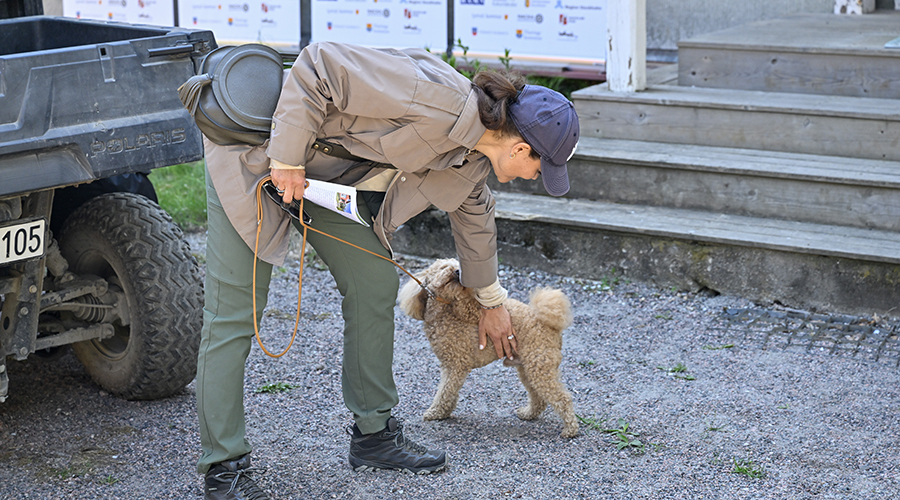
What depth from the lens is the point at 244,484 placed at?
9.62 ft

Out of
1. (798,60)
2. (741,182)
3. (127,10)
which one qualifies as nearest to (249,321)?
(741,182)

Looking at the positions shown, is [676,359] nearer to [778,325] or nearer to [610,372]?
[610,372]

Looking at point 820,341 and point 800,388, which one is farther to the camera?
point 820,341

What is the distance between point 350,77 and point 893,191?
3.70 meters

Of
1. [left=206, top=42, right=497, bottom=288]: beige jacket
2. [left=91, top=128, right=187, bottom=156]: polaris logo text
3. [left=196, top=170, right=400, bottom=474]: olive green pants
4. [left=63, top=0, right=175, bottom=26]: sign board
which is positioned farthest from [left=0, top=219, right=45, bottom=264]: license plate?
[left=63, top=0, right=175, bottom=26]: sign board

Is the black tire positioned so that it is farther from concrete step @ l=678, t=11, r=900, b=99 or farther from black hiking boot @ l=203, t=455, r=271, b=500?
concrete step @ l=678, t=11, r=900, b=99

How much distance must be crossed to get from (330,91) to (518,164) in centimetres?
66

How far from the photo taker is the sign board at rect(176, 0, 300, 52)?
8297 millimetres

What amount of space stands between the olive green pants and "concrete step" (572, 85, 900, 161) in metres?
3.34

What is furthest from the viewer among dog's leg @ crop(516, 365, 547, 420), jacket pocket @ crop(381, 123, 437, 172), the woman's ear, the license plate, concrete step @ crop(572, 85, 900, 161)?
concrete step @ crop(572, 85, 900, 161)

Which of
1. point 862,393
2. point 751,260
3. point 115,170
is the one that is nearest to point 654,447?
point 862,393

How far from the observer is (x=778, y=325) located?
4695 millimetres

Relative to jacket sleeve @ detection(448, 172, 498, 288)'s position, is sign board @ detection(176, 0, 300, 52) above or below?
above

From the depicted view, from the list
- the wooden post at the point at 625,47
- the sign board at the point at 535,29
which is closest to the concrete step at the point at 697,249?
the wooden post at the point at 625,47
